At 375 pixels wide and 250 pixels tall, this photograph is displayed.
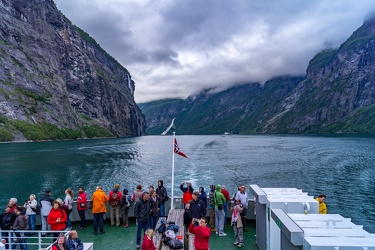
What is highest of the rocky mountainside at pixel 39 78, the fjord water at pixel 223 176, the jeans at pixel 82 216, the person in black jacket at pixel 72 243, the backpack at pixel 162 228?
the rocky mountainside at pixel 39 78

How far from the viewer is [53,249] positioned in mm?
8984

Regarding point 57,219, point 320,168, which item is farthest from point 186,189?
point 320,168

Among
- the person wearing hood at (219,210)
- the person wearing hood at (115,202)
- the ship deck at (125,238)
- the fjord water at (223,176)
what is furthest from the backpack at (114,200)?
the fjord water at (223,176)

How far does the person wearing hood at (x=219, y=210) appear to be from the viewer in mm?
13383

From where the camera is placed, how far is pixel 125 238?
45.1ft

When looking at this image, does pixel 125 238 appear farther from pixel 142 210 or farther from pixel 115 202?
pixel 142 210

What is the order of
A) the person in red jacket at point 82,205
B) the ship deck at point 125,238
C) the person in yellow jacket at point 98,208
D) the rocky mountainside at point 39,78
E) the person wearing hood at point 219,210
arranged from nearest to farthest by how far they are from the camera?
the ship deck at point 125,238 → the person wearing hood at point 219,210 → the person in yellow jacket at point 98,208 → the person in red jacket at point 82,205 → the rocky mountainside at point 39,78

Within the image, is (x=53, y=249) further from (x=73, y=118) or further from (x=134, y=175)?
(x=73, y=118)

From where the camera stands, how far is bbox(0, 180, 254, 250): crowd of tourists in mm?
11086

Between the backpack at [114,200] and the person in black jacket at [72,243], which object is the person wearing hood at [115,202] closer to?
the backpack at [114,200]

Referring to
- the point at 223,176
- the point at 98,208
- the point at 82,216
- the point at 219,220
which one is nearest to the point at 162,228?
the point at 219,220

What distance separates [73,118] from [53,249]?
566 feet

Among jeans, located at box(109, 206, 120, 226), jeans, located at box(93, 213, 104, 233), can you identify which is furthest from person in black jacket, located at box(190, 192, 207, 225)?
jeans, located at box(109, 206, 120, 226)

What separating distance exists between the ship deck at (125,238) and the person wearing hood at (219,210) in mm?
310
